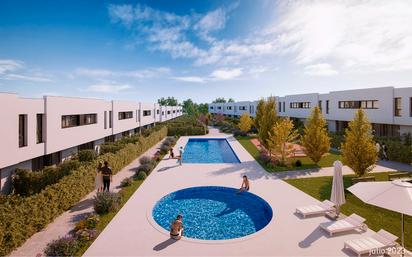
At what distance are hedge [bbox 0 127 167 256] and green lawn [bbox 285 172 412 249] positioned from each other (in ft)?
43.4

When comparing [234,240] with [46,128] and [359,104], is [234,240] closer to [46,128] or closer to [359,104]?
[46,128]

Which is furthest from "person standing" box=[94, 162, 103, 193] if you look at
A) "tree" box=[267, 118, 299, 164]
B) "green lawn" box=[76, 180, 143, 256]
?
"tree" box=[267, 118, 299, 164]

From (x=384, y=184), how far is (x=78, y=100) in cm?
2283

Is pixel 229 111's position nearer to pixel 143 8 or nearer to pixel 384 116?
pixel 384 116

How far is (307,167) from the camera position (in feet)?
68.7

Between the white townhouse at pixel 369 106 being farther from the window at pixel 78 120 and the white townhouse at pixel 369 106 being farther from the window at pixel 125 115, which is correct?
the window at pixel 78 120

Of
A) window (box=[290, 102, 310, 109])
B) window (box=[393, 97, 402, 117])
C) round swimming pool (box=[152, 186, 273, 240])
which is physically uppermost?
window (box=[290, 102, 310, 109])

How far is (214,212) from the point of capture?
12.9 m

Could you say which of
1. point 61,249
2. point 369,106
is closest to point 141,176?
point 61,249

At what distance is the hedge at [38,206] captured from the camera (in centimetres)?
836

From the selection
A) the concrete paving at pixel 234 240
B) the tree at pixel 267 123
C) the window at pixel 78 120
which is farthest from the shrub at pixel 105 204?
the tree at pixel 267 123

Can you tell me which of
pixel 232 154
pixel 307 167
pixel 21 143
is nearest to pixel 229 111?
pixel 232 154

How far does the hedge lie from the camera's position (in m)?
8.36

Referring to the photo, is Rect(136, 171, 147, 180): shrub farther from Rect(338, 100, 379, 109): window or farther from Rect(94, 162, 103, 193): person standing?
Rect(338, 100, 379, 109): window
